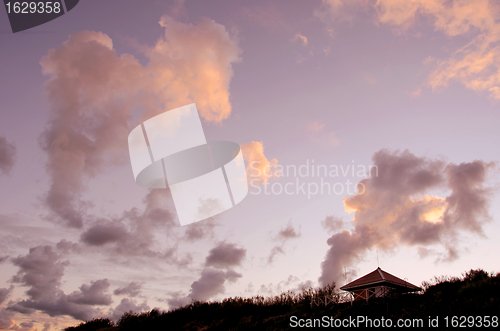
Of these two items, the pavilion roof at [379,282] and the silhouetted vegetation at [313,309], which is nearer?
the silhouetted vegetation at [313,309]

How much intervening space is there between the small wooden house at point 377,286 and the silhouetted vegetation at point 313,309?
2.50m

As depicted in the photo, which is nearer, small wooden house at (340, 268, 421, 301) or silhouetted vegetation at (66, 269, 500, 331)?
silhouetted vegetation at (66, 269, 500, 331)

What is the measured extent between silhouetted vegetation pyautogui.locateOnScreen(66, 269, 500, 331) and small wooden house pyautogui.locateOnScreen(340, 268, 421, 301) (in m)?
2.50

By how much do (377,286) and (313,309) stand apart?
7260 mm

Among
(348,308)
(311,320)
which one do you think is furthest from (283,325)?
(348,308)

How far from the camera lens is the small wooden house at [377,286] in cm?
2869

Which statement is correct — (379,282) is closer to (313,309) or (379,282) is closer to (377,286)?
(377,286)

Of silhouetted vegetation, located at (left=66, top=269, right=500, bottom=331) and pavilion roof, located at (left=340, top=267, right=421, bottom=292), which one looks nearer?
silhouetted vegetation, located at (left=66, top=269, right=500, bottom=331)

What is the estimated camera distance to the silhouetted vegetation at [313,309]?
57.3 ft

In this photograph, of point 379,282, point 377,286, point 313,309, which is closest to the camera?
point 313,309

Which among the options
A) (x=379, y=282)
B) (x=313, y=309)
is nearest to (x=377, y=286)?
(x=379, y=282)

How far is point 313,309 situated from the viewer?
83.3 feet

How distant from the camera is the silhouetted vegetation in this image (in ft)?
57.3

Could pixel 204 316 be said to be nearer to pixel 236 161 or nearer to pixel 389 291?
pixel 389 291
